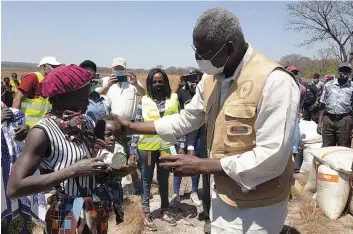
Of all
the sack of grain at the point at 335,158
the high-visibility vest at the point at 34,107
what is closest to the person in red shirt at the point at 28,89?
the high-visibility vest at the point at 34,107

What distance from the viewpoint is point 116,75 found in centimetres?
511

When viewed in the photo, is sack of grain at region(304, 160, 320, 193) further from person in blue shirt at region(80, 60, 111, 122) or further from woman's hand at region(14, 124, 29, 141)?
woman's hand at region(14, 124, 29, 141)

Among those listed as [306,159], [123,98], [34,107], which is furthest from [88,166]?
[306,159]

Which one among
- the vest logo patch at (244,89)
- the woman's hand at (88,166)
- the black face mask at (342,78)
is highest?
the vest logo patch at (244,89)

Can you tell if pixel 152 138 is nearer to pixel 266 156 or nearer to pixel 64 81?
pixel 64 81

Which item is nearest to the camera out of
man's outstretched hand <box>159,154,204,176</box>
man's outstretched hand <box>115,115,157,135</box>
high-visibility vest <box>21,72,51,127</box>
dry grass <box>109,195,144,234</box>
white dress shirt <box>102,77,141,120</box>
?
man's outstretched hand <box>159,154,204,176</box>

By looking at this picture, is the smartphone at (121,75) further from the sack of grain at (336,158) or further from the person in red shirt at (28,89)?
the sack of grain at (336,158)

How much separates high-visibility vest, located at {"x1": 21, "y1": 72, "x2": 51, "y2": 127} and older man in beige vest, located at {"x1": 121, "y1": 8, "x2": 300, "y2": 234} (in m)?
3.13

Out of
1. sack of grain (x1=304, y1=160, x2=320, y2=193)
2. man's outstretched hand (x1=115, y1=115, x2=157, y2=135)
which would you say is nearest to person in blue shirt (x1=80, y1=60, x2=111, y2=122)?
man's outstretched hand (x1=115, y1=115, x2=157, y2=135)

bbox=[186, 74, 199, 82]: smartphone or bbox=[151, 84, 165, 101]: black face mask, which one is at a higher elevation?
bbox=[186, 74, 199, 82]: smartphone

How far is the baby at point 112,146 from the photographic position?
6.51 ft

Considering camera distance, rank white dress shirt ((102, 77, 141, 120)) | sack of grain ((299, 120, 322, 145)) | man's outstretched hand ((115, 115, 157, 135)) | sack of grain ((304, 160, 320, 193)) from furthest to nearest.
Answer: sack of grain ((299, 120, 322, 145)) → white dress shirt ((102, 77, 141, 120)) → sack of grain ((304, 160, 320, 193)) → man's outstretched hand ((115, 115, 157, 135))

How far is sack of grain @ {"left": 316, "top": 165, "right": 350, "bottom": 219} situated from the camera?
4281 mm

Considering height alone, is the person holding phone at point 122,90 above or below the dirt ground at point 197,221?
above
